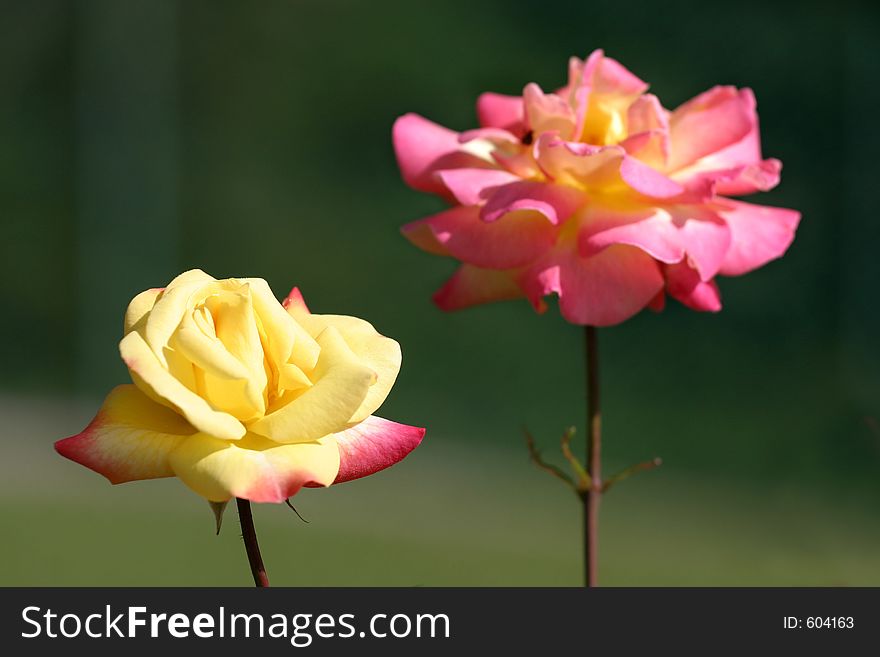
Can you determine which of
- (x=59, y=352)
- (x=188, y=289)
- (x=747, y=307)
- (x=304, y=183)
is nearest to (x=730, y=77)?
(x=747, y=307)

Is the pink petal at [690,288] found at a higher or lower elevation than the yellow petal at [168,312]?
higher

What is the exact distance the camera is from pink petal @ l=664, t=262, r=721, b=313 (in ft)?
1.63

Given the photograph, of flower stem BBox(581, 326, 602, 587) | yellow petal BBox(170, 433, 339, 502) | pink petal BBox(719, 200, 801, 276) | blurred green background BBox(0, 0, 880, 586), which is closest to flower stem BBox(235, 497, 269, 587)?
yellow petal BBox(170, 433, 339, 502)

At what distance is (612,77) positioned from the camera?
22.0 inches

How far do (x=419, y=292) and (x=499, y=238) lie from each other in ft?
10.0

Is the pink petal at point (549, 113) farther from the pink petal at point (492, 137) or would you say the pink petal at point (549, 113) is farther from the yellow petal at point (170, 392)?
the yellow petal at point (170, 392)

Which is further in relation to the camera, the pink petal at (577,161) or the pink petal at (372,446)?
the pink petal at (577,161)

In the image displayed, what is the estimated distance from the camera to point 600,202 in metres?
0.52

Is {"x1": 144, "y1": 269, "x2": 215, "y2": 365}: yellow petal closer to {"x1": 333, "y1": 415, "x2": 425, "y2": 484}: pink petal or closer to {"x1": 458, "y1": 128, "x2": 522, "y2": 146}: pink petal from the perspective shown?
{"x1": 333, "y1": 415, "x2": 425, "y2": 484}: pink petal

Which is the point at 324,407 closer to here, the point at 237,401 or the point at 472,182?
the point at 237,401

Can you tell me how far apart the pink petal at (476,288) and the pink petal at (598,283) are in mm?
36

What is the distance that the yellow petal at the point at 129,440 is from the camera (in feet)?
Result: 1.02

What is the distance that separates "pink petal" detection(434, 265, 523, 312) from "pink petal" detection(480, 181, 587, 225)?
5 centimetres

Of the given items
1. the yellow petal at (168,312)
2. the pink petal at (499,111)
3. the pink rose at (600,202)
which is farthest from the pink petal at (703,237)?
the yellow petal at (168,312)
